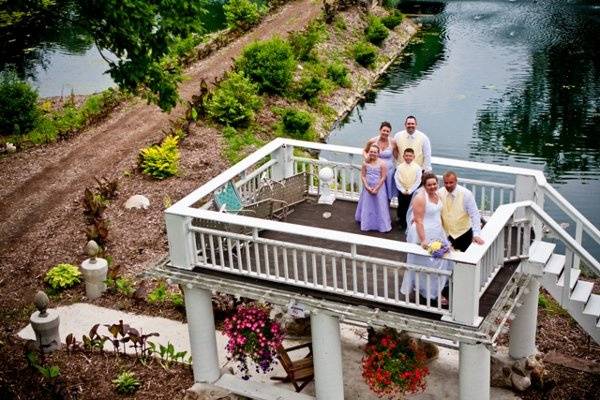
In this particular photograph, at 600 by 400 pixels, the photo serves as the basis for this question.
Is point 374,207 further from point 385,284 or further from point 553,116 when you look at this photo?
point 553,116

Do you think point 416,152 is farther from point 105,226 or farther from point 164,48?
point 105,226

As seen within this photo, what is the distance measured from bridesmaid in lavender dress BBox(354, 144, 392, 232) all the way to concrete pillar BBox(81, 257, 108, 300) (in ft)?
18.2

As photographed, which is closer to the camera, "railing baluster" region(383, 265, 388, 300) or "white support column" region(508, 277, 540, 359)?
"railing baluster" region(383, 265, 388, 300)

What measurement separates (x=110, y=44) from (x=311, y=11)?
79.5 ft

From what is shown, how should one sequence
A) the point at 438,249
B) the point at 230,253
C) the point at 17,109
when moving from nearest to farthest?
the point at 438,249, the point at 230,253, the point at 17,109

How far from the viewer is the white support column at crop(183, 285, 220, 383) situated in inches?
487

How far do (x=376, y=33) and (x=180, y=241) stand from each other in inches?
1041

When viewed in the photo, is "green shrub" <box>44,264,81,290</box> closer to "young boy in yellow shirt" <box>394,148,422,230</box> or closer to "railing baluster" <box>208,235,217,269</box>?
"railing baluster" <box>208,235,217,269</box>

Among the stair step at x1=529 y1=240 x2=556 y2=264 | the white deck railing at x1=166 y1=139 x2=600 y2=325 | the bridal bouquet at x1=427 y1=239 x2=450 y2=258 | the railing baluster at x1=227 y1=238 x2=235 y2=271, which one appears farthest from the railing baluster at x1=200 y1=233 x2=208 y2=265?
the stair step at x1=529 y1=240 x2=556 y2=264

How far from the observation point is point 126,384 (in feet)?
44.4

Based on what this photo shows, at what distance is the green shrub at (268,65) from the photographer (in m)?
28.0

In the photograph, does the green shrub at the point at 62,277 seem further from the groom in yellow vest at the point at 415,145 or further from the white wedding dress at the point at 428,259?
the white wedding dress at the point at 428,259

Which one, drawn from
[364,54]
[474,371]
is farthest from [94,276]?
[364,54]

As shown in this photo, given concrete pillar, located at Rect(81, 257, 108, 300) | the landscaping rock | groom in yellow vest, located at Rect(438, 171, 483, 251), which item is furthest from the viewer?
the landscaping rock
